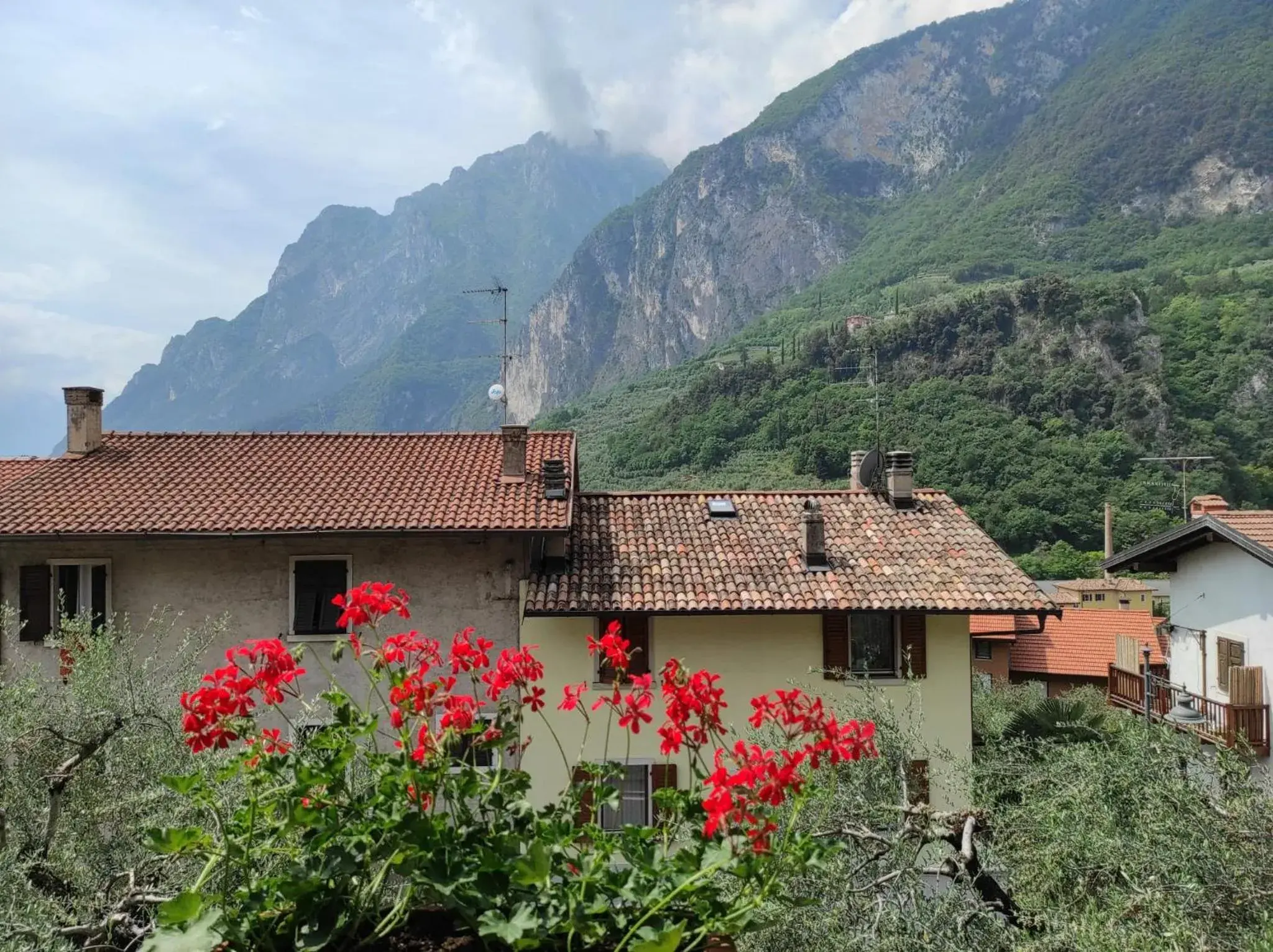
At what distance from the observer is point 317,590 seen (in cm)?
1317

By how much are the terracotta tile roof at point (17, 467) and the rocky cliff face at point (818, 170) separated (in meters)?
156

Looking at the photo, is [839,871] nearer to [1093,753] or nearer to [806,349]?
[1093,753]

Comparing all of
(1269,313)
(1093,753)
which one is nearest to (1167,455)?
(1269,313)

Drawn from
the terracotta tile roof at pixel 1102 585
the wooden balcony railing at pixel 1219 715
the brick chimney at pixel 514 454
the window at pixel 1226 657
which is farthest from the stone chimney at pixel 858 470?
the terracotta tile roof at pixel 1102 585

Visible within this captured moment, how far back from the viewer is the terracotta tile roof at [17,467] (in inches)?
577

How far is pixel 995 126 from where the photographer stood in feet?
556

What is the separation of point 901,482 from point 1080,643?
20799mm

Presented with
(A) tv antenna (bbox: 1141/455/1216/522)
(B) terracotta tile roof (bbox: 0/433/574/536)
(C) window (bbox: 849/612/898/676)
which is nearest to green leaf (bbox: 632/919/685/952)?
(B) terracotta tile roof (bbox: 0/433/574/536)

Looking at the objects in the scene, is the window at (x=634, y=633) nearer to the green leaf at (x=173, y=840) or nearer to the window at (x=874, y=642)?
the window at (x=874, y=642)

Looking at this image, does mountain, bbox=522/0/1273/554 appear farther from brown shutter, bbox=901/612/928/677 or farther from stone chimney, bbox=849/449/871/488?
brown shutter, bbox=901/612/928/677

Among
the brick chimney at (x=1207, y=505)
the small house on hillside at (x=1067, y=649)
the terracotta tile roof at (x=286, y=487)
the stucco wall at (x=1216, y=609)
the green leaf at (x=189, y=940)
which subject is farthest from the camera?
the small house on hillside at (x=1067, y=649)

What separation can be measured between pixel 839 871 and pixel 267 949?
267 cm

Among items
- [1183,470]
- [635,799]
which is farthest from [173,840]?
[1183,470]

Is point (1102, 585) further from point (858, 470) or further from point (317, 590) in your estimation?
point (317, 590)
